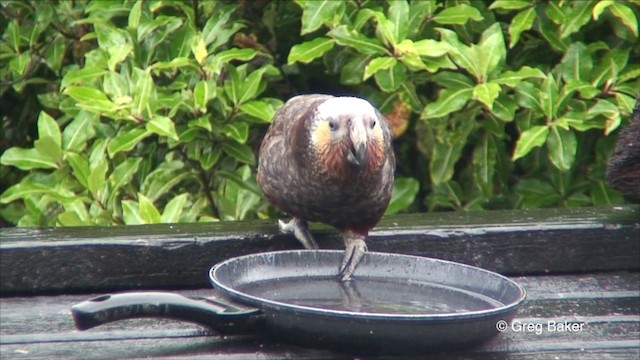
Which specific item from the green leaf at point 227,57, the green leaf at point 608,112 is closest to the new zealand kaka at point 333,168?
the green leaf at point 227,57

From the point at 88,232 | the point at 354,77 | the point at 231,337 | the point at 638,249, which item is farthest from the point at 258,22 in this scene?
the point at 231,337

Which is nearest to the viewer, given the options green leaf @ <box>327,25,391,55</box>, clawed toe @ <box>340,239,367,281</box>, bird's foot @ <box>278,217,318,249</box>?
clawed toe @ <box>340,239,367,281</box>

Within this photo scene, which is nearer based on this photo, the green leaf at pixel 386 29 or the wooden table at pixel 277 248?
the wooden table at pixel 277 248

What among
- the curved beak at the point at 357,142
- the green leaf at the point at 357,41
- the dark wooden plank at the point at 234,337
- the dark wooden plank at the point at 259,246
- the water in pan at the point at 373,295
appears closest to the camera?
the dark wooden plank at the point at 234,337

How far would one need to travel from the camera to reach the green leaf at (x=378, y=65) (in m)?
3.22

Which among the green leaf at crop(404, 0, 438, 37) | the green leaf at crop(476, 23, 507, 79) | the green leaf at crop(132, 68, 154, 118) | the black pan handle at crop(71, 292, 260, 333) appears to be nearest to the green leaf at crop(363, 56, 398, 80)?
the green leaf at crop(404, 0, 438, 37)

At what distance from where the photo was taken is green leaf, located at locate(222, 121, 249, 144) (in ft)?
11.3

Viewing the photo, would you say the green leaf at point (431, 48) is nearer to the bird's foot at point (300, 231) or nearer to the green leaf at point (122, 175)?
the bird's foot at point (300, 231)

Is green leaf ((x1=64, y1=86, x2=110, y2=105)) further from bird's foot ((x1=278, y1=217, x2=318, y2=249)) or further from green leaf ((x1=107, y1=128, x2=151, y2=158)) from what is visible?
bird's foot ((x1=278, y1=217, x2=318, y2=249))

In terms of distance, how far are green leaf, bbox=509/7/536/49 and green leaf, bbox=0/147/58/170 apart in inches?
62.9

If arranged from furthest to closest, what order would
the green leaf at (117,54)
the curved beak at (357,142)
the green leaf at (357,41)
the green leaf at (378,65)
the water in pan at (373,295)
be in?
the green leaf at (117,54)
the green leaf at (357,41)
the green leaf at (378,65)
the curved beak at (357,142)
the water in pan at (373,295)

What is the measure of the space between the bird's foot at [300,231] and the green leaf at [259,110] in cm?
65

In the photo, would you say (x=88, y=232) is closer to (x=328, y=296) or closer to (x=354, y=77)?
(x=328, y=296)

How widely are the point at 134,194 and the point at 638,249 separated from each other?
176 centimetres
